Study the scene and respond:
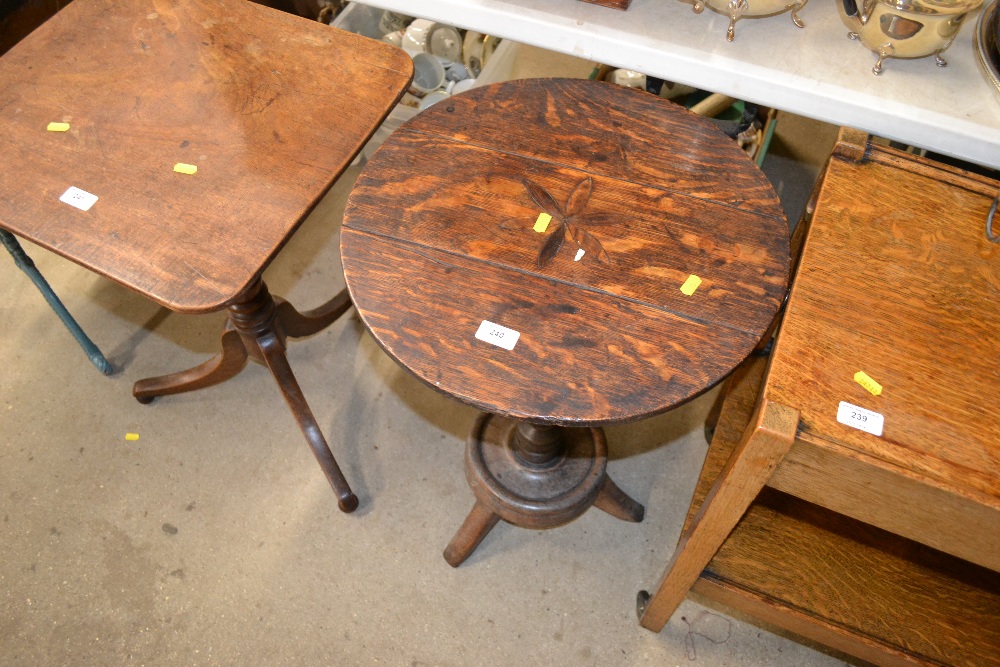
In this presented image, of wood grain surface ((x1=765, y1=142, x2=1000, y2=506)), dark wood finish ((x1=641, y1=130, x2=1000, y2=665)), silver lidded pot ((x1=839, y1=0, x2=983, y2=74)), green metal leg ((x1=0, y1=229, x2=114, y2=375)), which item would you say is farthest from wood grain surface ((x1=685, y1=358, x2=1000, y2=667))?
green metal leg ((x1=0, y1=229, x2=114, y2=375))

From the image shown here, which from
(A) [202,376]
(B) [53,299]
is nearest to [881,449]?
(A) [202,376]

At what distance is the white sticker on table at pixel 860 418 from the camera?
914 millimetres

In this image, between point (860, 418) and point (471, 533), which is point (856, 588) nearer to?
point (860, 418)

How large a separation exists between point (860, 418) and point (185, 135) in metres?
1.17

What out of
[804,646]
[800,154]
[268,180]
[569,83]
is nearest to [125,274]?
[268,180]

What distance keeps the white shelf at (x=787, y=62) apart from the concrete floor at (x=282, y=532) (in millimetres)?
848

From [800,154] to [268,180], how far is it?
5.70ft

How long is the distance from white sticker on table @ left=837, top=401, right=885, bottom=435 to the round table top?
0.50 ft

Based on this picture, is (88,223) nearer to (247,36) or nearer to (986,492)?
(247,36)

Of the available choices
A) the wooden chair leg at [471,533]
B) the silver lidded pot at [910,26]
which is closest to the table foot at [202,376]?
the wooden chair leg at [471,533]

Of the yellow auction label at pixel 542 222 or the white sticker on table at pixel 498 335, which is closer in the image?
the white sticker on table at pixel 498 335

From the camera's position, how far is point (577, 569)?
166 cm

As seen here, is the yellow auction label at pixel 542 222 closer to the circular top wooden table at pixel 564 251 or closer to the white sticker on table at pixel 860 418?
the circular top wooden table at pixel 564 251

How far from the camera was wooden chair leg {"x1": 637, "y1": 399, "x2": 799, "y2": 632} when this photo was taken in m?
0.90
